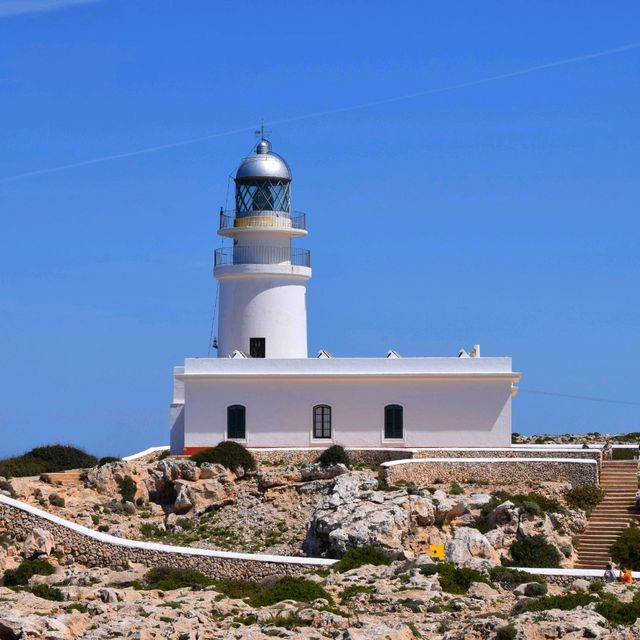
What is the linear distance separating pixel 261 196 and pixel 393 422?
24.2ft

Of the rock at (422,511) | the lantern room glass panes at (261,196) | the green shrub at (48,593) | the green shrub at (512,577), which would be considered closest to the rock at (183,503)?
the rock at (422,511)

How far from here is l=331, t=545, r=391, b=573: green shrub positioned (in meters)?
30.3

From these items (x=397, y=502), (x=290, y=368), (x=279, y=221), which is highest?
(x=279, y=221)

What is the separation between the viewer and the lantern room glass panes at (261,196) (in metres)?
43.7

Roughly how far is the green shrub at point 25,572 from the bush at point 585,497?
39.5 feet

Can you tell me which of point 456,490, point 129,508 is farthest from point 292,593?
point 129,508

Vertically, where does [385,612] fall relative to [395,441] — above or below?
below

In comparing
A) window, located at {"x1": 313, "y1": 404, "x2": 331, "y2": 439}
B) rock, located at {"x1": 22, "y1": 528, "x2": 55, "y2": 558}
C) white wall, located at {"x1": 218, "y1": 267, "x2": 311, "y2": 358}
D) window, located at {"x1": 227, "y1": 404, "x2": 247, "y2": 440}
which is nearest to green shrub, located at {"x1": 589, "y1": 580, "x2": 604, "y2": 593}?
rock, located at {"x1": 22, "y1": 528, "x2": 55, "y2": 558}

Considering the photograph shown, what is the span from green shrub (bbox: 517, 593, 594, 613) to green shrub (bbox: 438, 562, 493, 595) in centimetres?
175

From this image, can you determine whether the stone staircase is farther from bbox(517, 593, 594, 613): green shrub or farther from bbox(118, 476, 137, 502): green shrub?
bbox(118, 476, 137, 502): green shrub

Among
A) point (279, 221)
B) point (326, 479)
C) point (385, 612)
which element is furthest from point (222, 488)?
point (385, 612)

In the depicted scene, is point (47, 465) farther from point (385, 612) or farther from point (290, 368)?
point (385, 612)

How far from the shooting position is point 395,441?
40.8m

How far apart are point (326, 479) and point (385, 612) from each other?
11.2m
